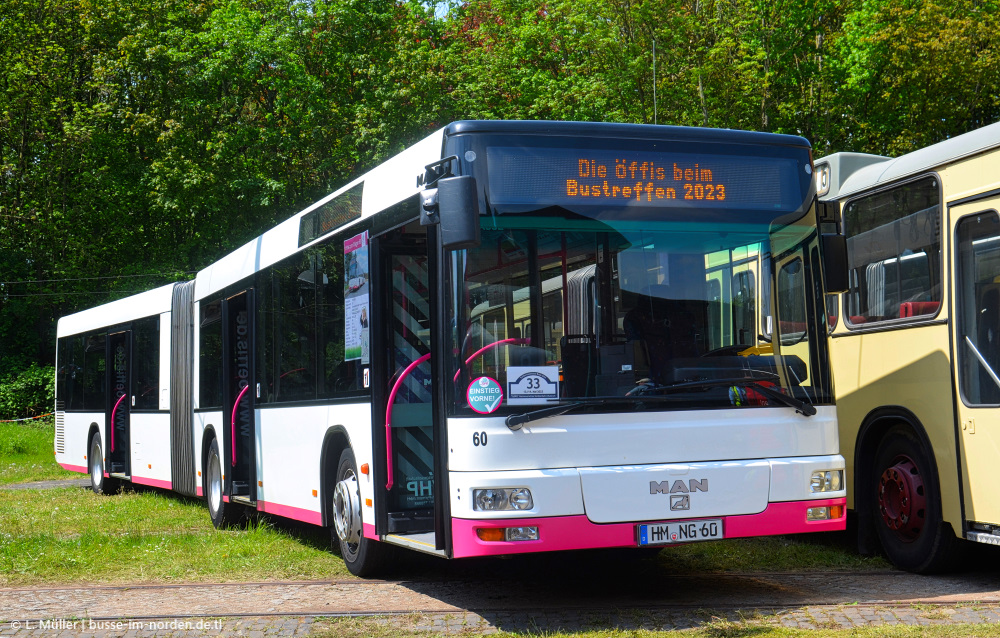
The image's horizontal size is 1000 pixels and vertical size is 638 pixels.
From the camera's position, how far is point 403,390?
8.26 meters

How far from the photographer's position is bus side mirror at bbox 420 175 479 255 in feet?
21.7

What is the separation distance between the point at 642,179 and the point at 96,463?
590 inches

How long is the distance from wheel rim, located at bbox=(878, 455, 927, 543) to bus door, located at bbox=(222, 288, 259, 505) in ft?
20.7

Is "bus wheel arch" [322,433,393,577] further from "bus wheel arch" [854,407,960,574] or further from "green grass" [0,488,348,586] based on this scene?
"bus wheel arch" [854,407,960,574]

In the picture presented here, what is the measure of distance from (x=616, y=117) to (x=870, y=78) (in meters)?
5.17

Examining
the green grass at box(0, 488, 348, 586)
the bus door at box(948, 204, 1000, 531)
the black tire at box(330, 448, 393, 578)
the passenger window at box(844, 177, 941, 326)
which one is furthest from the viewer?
the green grass at box(0, 488, 348, 586)

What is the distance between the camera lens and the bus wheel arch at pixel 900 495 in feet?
28.4

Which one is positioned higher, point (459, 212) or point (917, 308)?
point (459, 212)

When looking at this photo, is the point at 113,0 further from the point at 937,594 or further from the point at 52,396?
the point at 937,594

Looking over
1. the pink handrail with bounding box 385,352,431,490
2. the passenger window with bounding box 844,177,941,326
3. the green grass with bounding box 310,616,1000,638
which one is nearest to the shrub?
the pink handrail with bounding box 385,352,431,490

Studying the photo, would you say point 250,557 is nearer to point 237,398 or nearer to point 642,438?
point 237,398

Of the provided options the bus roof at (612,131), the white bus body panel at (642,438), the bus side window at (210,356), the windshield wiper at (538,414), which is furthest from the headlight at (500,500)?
the bus side window at (210,356)

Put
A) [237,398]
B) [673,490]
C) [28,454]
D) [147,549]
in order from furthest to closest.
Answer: [28,454], [237,398], [147,549], [673,490]

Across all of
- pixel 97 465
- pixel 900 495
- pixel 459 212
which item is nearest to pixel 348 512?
pixel 459 212
